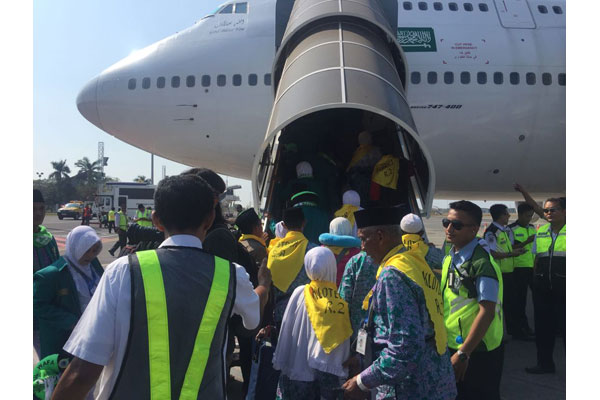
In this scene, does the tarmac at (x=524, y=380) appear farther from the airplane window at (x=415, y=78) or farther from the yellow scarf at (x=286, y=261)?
the airplane window at (x=415, y=78)

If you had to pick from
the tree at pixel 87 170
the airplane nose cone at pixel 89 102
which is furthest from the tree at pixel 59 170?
the airplane nose cone at pixel 89 102

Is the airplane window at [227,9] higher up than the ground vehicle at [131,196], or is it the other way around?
the airplane window at [227,9]

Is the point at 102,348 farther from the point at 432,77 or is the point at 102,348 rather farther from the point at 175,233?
the point at 432,77

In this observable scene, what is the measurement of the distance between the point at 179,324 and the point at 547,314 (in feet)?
16.1

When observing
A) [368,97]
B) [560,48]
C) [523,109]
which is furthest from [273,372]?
[560,48]

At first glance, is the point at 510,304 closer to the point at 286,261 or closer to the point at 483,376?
the point at 483,376

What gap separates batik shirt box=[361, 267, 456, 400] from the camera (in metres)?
2.17

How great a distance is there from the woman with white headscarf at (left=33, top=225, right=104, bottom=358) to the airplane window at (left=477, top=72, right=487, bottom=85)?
26.2 ft

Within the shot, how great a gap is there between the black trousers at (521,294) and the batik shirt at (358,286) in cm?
460

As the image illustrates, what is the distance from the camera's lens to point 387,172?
5.91 m

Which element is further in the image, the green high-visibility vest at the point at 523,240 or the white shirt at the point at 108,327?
the green high-visibility vest at the point at 523,240

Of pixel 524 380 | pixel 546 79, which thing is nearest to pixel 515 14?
pixel 546 79

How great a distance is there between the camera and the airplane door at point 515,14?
9.59 metres

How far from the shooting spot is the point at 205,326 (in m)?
1.77
